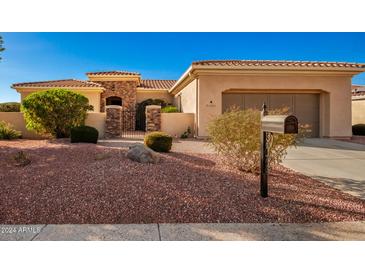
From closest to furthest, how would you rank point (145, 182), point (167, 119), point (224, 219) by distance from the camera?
point (224, 219) → point (145, 182) → point (167, 119)

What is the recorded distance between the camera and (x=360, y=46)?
12344mm

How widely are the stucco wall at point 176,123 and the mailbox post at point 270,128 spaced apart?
1025cm

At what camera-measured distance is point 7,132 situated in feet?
42.8

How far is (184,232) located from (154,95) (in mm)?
19972

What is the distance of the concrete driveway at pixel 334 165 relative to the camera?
6198 millimetres

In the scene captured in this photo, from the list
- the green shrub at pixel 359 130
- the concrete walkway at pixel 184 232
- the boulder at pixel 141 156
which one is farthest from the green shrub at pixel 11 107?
the green shrub at pixel 359 130

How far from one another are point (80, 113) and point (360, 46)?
41.7 feet

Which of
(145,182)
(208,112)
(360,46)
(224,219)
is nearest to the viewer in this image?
(224,219)

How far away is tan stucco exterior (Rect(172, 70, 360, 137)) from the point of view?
14188mm

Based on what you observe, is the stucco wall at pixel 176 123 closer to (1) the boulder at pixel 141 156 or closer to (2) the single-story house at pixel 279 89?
(2) the single-story house at pixel 279 89

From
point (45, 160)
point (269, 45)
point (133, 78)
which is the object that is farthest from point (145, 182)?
point (133, 78)

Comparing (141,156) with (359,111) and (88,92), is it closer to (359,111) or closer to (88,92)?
(88,92)

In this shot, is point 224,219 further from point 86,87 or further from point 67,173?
point 86,87

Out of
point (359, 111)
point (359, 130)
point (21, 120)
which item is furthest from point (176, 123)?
point (359, 111)
